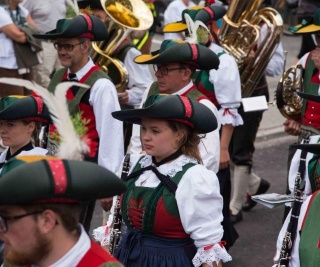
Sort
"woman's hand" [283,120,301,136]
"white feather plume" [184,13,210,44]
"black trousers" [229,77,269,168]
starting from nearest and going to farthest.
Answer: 1. "white feather plume" [184,13,210,44]
2. "woman's hand" [283,120,301,136]
3. "black trousers" [229,77,269,168]

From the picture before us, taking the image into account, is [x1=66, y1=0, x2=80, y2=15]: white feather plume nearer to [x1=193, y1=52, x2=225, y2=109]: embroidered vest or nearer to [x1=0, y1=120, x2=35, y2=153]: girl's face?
[x1=193, y1=52, x2=225, y2=109]: embroidered vest

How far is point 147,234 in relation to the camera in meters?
5.12

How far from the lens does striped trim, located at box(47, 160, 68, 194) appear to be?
3465 millimetres

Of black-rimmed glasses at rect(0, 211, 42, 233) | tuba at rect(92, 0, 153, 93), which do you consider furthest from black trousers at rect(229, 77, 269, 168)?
black-rimmed glasses at rect(0, 211, 42, 233)

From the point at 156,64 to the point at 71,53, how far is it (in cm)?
66

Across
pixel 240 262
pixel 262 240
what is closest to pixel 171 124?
pixel 240 262

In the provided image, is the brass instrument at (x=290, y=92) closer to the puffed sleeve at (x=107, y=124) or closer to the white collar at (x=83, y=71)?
the puffed sleeve at (x=107, y=124)

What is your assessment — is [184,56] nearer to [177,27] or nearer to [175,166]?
[175,166]

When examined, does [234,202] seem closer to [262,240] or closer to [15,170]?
[262,240]

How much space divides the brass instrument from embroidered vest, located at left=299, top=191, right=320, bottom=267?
2.52 m

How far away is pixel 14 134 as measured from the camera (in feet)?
19.6

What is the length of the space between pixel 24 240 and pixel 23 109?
2536 mm

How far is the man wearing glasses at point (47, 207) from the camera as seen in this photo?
345cm

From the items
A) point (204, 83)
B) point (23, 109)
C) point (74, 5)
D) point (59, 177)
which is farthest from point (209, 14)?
point (59, 177)
